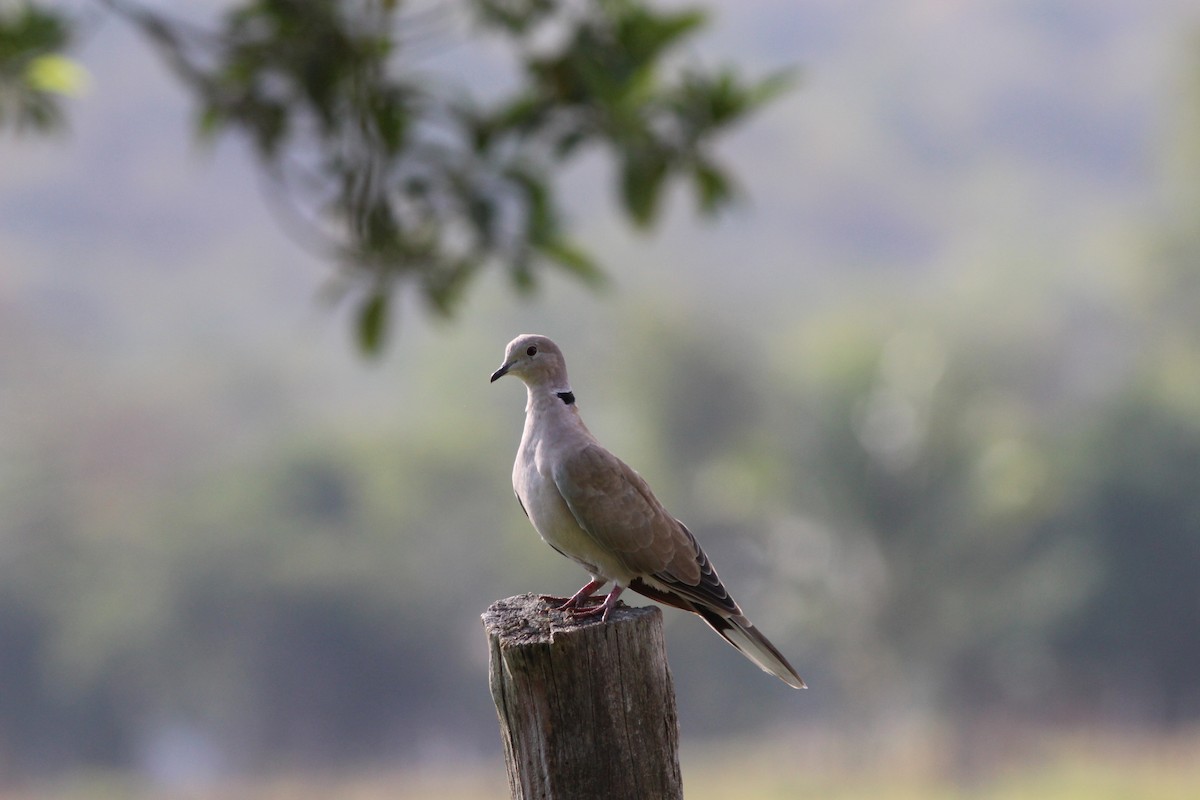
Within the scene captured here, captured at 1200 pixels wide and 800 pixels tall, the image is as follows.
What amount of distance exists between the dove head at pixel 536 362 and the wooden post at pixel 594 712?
0.74 metres

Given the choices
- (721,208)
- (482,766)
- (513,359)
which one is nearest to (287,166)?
(513,359)

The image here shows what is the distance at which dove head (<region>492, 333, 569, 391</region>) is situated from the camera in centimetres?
311

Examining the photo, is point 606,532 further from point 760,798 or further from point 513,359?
point 760,798

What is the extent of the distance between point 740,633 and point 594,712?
2.15ft

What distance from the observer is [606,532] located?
301cm

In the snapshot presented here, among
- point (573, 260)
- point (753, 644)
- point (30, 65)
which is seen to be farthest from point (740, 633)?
point (30, 65)

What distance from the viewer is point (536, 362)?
3158 mm

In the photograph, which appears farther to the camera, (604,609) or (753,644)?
(753,644)

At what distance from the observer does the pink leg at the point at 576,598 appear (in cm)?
292

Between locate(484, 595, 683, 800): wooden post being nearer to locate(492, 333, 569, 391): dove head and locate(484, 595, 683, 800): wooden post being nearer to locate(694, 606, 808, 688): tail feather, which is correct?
locate(694, 606, 808, 688): tail feather

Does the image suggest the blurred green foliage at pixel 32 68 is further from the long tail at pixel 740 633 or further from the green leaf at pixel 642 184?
the long tail at pixel 740 633

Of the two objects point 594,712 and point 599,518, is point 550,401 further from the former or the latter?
point 594,712

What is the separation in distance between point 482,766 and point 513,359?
3197 cm

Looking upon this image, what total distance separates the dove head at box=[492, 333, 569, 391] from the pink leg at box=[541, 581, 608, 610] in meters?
0.50
